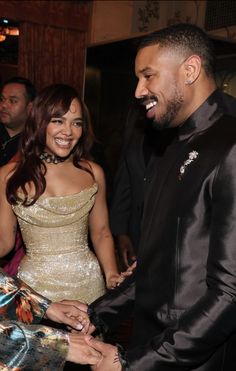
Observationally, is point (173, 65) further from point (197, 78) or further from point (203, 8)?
point (203, 8)

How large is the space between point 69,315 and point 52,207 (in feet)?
2.01

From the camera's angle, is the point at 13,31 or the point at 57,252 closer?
the point at 57,252

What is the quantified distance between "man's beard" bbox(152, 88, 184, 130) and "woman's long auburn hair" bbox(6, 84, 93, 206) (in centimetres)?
91

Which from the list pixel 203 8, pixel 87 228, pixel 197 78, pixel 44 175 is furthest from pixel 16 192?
pixel 203 8

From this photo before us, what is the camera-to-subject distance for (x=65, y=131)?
7.72ft

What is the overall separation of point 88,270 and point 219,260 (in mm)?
1195

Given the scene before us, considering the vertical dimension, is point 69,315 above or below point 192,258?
below

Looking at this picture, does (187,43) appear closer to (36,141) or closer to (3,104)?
(36,141)

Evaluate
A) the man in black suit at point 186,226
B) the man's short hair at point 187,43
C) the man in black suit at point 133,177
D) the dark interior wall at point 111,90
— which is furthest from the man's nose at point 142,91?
the dark interior wall at point 111,90

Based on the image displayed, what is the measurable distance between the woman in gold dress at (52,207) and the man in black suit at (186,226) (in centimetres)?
80

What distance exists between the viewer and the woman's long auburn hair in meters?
2.32

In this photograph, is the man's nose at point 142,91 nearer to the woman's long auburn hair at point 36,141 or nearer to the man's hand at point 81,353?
the man's hand at point 81,353

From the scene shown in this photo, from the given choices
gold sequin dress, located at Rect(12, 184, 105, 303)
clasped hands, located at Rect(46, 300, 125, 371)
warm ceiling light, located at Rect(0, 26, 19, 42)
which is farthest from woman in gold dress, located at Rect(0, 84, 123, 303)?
warm ceiling light, located at Rect(0, 26, 19, 42)

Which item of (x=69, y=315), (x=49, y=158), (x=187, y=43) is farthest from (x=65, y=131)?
(x=187, y=43)
